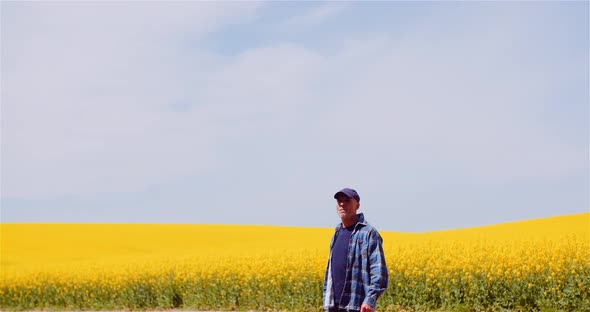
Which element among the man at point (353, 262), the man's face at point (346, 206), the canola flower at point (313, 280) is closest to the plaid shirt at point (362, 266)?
the man at point (353, 262)

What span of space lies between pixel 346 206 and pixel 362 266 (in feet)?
1.88

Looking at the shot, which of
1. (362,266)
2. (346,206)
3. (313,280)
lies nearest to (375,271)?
(362,266)

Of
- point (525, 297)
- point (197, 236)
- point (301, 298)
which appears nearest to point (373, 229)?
point (525, 297)

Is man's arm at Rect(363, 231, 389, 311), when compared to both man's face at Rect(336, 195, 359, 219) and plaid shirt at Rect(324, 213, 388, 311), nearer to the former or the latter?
plaid shirt at Rect(324, 213, 388, 311)

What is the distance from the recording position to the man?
6918mm

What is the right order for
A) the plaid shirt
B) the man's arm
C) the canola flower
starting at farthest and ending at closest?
the canola flower, the plaid shirt, the man's arm

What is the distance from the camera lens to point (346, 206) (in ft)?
23.0

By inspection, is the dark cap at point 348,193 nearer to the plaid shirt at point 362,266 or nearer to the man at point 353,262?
the man at point 353,262

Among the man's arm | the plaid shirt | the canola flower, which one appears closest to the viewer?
the man's arm

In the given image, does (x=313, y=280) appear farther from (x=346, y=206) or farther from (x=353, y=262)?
(x=346, y=206)

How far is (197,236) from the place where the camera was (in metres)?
44.0

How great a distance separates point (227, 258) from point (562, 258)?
9.12 m

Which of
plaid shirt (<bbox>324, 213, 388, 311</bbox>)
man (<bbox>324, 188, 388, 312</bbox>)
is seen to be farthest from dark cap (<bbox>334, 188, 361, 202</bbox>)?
plaid shirt (<bbox>324, 213, 388, 311</bbox>)

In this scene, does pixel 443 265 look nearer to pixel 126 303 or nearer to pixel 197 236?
pixel 126 303
